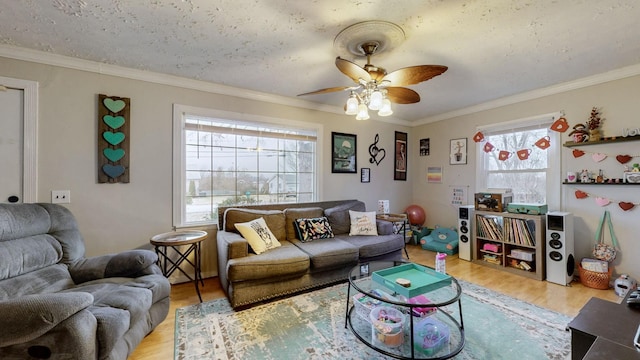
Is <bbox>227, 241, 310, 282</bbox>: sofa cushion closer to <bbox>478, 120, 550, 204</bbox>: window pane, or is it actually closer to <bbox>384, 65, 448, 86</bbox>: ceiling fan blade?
<bbox>384, 65, 448, 86</bbox>: ceiling fan blade

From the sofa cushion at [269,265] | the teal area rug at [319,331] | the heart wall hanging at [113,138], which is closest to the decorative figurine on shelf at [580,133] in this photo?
the teal area rug at [319,331]

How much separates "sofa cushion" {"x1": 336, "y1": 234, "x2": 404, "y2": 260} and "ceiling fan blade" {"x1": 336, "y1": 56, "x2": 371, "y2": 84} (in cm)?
178

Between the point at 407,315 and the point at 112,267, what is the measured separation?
2.25 meters

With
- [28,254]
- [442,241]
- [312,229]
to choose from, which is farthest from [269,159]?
[442,241]

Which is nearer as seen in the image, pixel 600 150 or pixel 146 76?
pixel 146 76

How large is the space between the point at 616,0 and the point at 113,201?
171 inches

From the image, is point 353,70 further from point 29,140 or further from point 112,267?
point 29,140

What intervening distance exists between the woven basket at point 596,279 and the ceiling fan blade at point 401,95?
2.66m

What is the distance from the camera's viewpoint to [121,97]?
8.63 ft

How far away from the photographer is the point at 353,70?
1.94 m

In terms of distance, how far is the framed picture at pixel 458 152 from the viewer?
411cm

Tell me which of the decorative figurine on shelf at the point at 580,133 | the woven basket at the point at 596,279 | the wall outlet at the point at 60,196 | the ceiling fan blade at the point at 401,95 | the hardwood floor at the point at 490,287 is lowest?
the hardwood floor at the point at 490,287

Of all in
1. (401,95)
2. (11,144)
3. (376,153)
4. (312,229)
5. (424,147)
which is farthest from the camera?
(424,147)

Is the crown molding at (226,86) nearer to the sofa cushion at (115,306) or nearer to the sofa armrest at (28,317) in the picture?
the sofa cushion at (115,306)
